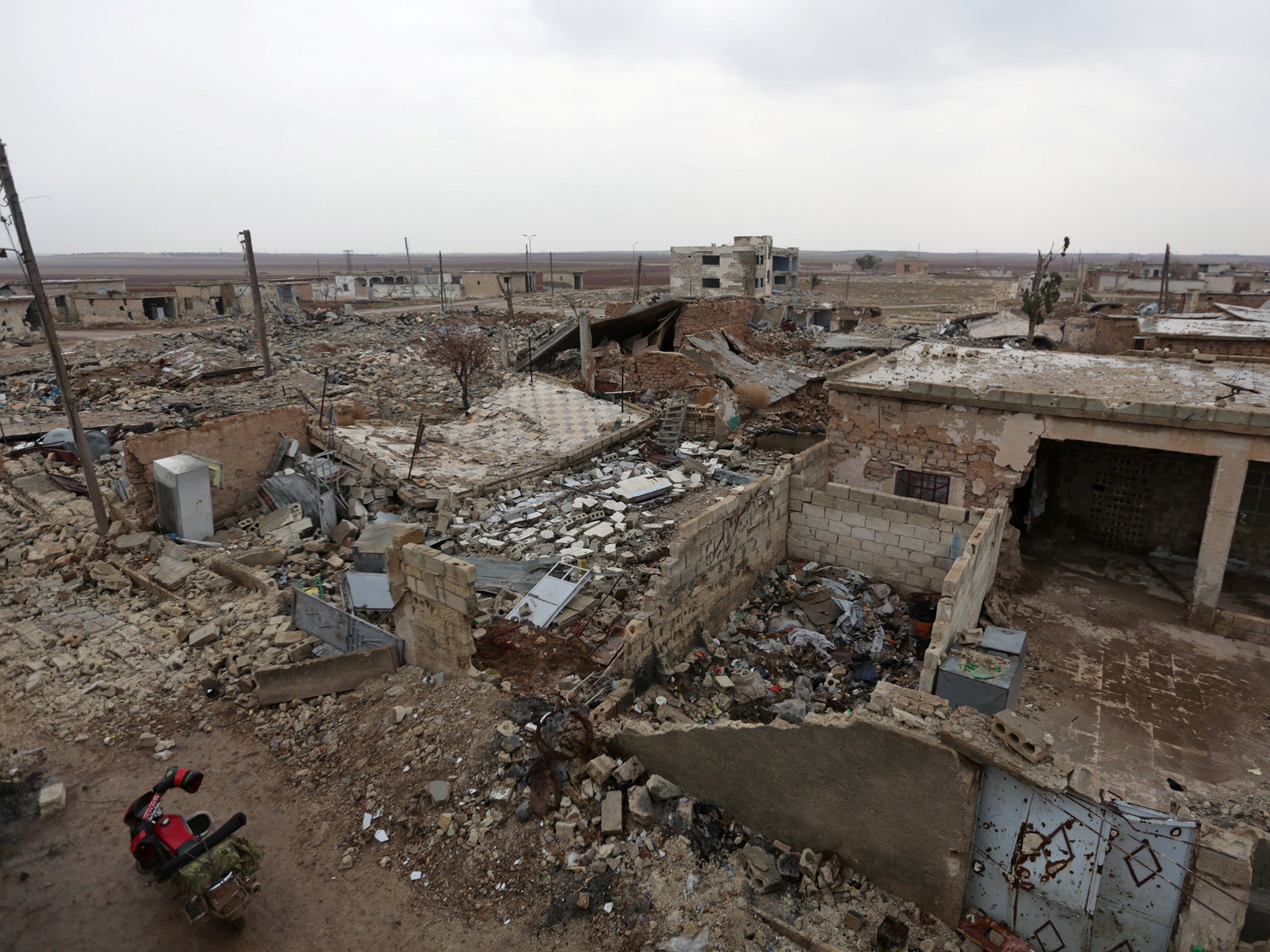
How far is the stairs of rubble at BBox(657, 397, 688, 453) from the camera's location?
56.1 ft

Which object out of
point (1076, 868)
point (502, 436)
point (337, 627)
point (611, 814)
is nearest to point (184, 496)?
point (337, 627)

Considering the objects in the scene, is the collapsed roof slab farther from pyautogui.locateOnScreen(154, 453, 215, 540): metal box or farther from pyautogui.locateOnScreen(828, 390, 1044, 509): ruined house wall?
pyautogui.locateOnScreen(828, 390, 1044, 509): ruined house wall

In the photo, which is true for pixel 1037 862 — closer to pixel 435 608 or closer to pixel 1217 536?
pixel 435 608

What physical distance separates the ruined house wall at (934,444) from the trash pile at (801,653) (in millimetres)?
2809

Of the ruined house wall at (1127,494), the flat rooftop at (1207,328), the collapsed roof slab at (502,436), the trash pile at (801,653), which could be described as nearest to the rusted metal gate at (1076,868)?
the trash pile at (801,653)

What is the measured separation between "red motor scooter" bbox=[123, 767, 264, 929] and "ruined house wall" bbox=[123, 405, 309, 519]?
8389 mm

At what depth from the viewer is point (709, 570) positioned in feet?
27.6

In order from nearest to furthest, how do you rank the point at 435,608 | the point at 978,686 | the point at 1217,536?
the point at 978,686, the point at 435,608, the point at 1217,536

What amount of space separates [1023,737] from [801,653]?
418cm

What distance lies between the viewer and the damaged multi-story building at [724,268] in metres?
47.0

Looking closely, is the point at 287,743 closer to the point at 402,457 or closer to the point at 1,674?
the point at 1,674

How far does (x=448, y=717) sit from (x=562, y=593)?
3.09 metres

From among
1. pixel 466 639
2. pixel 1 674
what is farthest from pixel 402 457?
pixel 466 639

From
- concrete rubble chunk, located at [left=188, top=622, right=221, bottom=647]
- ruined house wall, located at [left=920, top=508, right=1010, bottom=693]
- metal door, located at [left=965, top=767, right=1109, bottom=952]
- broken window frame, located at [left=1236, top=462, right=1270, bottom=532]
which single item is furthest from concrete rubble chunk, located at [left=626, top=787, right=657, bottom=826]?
broken window frame, located at [left=1236, top=462, right=1270, bottom=532]
